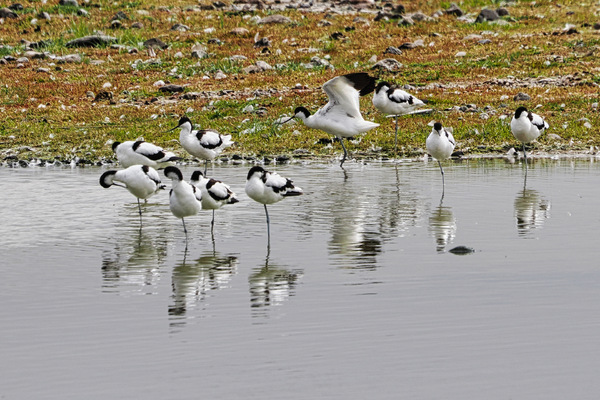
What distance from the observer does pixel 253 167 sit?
1242 cm

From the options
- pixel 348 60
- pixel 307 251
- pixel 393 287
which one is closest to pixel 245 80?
pixel 348 60

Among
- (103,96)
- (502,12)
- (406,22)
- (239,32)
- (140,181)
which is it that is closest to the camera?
(140,181)

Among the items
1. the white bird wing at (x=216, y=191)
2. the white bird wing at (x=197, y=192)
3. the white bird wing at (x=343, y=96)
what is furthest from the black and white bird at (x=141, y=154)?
the white bird wing at (x=197, y=192)

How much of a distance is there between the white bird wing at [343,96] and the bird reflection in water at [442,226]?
4.42 meters

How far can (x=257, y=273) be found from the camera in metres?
10.1

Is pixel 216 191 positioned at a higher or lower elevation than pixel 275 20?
lower

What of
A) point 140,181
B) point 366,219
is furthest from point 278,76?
point 366,219

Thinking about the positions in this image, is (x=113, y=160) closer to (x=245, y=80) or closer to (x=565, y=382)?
(x=245, y=80)

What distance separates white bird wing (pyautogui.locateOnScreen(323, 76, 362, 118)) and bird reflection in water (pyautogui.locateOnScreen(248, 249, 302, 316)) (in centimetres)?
799

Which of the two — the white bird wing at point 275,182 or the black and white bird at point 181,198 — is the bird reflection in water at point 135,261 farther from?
the white bird wing at point 275,182

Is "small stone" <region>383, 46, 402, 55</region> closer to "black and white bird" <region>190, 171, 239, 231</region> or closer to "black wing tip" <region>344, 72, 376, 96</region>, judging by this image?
"black wing tip" <region>344, 72, 376, 96</region>

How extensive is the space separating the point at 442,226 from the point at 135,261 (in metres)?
4.02

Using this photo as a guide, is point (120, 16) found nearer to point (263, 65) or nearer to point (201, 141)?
point (263, 65)

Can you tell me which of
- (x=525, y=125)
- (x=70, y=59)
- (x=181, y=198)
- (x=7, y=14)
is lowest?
(x=181, y=198)
